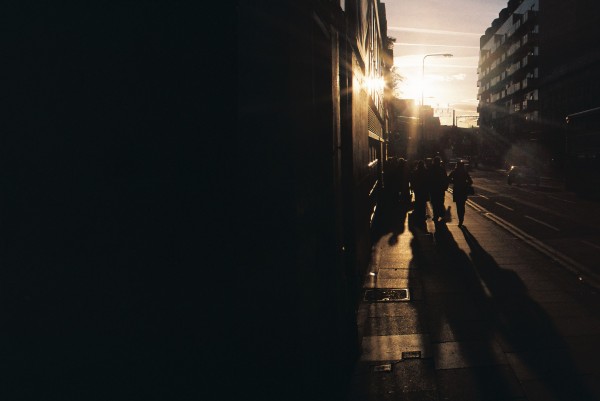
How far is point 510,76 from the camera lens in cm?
8556

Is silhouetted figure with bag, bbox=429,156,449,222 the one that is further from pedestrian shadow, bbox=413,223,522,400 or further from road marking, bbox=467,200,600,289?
pedestrian shadow, bbox=413,223,522,400

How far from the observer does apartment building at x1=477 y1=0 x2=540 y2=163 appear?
73812 mm

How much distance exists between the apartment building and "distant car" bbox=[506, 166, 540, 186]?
102 feet

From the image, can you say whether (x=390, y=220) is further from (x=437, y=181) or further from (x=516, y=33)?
(x=516, y=33)

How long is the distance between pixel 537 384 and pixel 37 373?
3.87 metres

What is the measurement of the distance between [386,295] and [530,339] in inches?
93.8

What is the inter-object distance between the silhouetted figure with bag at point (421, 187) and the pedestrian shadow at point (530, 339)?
6.77 metres

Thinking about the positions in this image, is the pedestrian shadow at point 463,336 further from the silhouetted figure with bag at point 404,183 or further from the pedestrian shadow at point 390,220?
the silhouetted figure with bag at point 404,183

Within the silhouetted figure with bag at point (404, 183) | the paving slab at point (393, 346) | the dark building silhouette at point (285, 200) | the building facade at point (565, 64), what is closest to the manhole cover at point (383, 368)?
the paving slab at point (393, 346)

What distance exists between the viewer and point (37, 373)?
9.30ft

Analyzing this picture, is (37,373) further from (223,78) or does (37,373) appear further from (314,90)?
(314,90)

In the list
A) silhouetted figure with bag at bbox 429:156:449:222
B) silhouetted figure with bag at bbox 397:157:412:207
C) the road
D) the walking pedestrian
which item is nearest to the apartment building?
the road

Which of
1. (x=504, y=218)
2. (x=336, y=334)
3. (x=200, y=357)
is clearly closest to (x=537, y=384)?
(x=336, y=334)

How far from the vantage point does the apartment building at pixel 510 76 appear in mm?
73812
